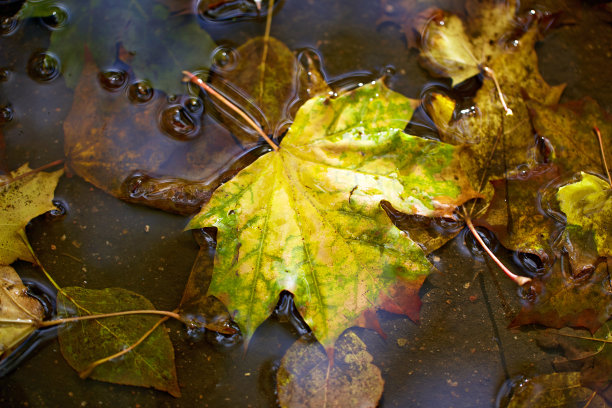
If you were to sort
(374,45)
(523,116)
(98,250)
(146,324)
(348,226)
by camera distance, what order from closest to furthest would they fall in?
(348,226) → (146,324) → (98,250) → (523,116) → (374,45)

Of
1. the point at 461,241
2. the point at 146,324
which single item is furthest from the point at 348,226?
the point at 146,324

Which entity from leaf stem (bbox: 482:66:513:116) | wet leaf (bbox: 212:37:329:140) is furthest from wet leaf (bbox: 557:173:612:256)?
wet leaf (bbox: 212:37:329:140)

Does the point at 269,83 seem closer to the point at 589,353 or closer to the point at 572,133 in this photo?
the point at 572,133

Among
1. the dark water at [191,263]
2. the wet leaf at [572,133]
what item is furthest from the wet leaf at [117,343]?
the wet leaf at [572,133]

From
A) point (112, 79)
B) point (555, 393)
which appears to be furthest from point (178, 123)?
point (555, 393)

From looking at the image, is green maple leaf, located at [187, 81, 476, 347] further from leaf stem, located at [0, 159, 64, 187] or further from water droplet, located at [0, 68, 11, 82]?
water droplet, located at [0, 68, 11, 82]

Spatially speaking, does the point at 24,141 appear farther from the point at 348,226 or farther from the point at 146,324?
the point at 348,226

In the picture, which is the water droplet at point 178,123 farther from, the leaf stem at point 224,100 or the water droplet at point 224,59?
the water droplet at point 224,59
